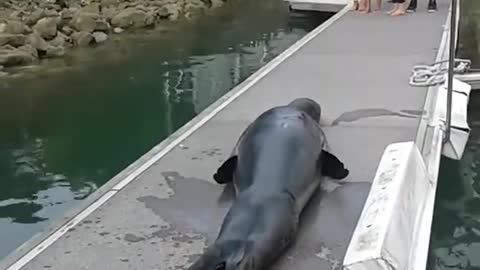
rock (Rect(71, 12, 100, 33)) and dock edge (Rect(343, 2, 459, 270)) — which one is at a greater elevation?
dock edge (Rect(343, 2, 459, 270))

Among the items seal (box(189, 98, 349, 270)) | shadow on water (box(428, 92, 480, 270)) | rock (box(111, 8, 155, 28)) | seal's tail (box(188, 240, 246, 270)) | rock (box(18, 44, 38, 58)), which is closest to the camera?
seal's tail (box(188, 240, 246, 270))

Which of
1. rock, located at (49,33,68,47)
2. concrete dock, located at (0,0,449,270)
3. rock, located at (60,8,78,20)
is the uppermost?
concrete dock, located at (0,0,449,270)

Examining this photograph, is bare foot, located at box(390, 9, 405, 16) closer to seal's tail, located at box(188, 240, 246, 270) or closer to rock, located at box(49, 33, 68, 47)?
rock, located at box(49, 33, 68, 47)

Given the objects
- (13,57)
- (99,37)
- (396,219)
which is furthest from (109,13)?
(396,219)

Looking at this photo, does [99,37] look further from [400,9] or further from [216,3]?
[400,9]

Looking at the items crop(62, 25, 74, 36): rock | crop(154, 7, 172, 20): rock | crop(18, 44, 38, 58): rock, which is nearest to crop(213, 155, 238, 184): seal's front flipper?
crop(18, 44, 38, 58): rock

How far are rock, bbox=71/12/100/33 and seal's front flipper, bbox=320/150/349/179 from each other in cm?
979

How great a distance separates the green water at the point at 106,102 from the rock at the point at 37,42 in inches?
17.8

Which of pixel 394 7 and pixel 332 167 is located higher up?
pixel 332 167

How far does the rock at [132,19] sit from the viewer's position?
1495 cm

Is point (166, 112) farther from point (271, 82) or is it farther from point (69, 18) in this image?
point (69, 18)

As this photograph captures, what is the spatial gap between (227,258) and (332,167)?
1.50 metres

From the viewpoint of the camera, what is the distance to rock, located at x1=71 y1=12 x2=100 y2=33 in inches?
551

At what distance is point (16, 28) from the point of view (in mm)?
12922
